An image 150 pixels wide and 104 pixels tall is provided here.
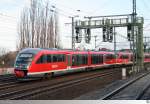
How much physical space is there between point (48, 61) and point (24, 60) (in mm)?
2952

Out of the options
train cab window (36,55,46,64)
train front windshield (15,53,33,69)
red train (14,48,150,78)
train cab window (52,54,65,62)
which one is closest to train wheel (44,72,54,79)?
red train (14,48,150,78)

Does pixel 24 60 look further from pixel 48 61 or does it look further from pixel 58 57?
pixel 58 57

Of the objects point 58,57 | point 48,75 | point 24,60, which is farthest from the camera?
point 58,57

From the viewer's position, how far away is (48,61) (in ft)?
96.4

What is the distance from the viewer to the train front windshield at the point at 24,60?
26591mm

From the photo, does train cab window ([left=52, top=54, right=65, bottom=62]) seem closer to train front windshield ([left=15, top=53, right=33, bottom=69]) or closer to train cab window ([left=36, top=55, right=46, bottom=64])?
train cab window ([left=36, top=55, right=46, bottom=64])

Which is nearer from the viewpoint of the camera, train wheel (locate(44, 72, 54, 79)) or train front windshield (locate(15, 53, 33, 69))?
train front windshield (locate(15, 53, 33, 69))

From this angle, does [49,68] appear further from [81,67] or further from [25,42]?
[25,42]

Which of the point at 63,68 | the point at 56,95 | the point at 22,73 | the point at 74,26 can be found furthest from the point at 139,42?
the point at 56,95

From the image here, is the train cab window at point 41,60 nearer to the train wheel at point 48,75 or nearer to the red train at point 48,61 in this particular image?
the red train at point 48,61

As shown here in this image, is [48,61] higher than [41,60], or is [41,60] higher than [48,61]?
[41,60]

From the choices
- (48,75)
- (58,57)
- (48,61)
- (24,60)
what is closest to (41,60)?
(48,61)

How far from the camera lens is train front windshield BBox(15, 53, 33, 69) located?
26.6 meters

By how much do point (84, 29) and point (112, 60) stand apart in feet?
28.1
